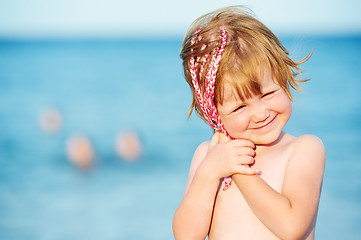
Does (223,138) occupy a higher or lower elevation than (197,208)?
higher

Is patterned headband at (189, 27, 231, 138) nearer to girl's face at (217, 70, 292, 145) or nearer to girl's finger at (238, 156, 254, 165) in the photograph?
girl's face at (217, 70, 292, 145)

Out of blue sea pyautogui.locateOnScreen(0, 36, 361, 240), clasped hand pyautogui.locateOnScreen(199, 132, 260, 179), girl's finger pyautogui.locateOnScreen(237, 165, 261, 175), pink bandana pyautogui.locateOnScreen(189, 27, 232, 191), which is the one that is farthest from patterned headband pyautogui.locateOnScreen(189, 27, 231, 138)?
blue sea pyautogui.locateOnScreen(0, 36, 361, 240)

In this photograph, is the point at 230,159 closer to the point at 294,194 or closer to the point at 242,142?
the point at 242,142

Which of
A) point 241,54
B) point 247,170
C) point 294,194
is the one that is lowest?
point 294,194

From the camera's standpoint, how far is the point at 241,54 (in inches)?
78.8

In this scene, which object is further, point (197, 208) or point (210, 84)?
point (197, 208)

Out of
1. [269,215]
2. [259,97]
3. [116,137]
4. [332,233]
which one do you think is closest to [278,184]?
[269,215]

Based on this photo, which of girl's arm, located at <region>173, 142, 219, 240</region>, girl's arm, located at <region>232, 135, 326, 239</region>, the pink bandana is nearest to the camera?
girl's arm, located at <region>232, 135, 326, 239</region>

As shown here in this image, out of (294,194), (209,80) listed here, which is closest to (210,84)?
(209,80)

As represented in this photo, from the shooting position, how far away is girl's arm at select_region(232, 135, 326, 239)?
6.26ft

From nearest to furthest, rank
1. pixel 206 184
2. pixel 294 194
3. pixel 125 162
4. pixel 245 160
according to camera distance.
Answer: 1. pixel 294 194
2. pixel 245 160
3. pixel 206 184
4. pixel 125 162

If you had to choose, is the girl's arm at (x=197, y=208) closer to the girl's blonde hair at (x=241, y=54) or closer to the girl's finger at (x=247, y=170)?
the girl's finger at (x=247, y=170)

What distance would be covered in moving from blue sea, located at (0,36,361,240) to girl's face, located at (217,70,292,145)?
236 millimetres

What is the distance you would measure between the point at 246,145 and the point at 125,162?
6.97 m
